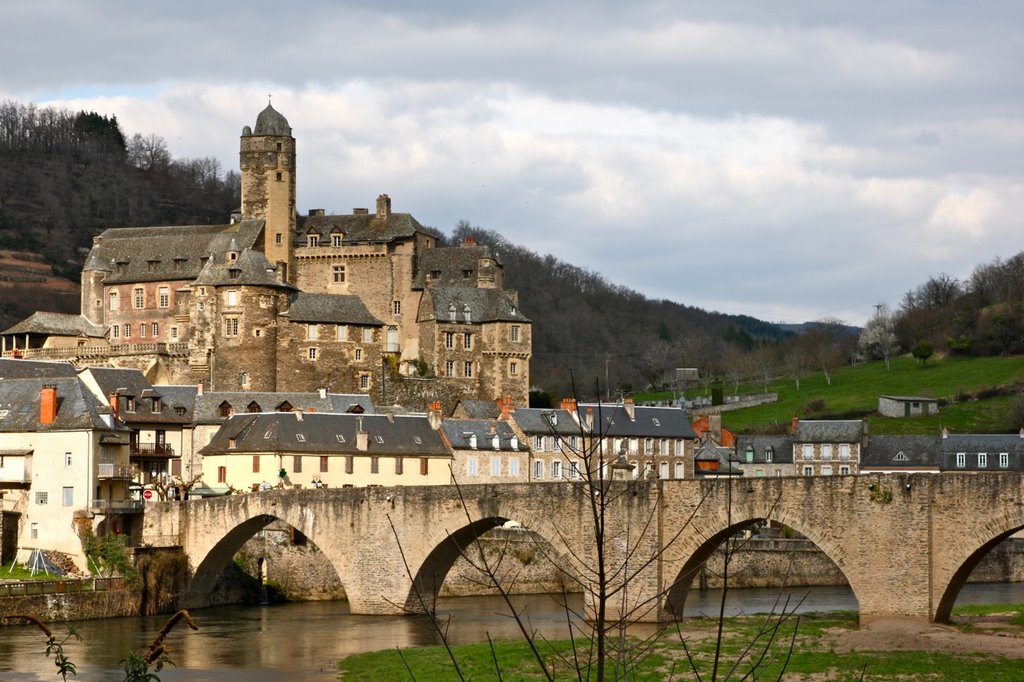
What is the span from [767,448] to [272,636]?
1980 inches

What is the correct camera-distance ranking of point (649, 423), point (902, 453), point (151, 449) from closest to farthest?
point (151, 449) < point (649, 423) < point (902, 453)

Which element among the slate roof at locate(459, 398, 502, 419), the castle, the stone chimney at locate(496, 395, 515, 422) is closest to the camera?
the stone chimney at locate(496, 395, 515, 422)

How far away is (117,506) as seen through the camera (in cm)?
5325

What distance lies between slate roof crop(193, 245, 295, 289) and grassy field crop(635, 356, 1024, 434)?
114 ft

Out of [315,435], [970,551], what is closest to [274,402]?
[315,435]

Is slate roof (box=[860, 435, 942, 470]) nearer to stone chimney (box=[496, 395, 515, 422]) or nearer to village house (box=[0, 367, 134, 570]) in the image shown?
stone chimney (box=[496, 395, 515, 422])

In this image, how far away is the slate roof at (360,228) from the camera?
8800 centimetres

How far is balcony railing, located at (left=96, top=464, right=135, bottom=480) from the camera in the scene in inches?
2116

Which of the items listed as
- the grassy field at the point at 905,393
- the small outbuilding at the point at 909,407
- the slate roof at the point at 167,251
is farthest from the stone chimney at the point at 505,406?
the small outbuilding at the point at 909,407

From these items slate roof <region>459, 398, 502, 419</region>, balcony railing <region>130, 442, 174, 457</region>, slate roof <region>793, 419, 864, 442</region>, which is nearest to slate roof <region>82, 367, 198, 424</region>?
balcony railing <region>130, 442, 174, 457</region>

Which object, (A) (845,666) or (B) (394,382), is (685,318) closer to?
(B) (394,382)

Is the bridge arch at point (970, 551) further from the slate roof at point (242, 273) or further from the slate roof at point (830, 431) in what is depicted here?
the slate roof at point (830, 431)

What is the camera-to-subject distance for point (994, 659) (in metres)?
33.4

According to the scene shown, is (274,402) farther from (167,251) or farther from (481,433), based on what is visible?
(167,251)
